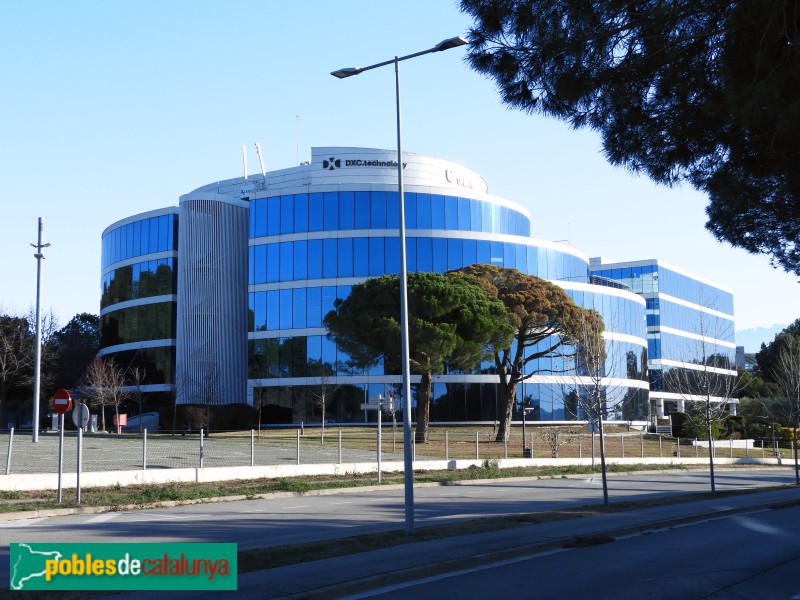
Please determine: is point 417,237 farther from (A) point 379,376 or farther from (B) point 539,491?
(B) point 539,491

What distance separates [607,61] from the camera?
12.7m

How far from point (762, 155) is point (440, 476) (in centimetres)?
1999

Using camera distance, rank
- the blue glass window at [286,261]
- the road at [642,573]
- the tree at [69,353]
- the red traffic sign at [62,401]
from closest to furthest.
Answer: the road at [642,573], the red traffic sign at [62,401], the blue glass window at [286,261], the tree at [69,353]

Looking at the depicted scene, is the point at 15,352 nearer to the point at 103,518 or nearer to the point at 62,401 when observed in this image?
the point at 62,401

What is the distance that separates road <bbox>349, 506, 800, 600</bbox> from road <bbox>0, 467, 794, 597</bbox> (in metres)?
4.06

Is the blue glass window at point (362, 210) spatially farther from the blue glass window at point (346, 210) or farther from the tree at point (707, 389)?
the tree at point (707, 389)

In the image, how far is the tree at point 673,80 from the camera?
1062 cm

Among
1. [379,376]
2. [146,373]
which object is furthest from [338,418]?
[146,373]

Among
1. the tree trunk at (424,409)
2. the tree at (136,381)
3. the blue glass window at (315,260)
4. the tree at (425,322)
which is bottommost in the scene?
the tree trunk at (424,409)

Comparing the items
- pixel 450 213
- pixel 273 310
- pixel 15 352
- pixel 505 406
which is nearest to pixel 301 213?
pixel 273 310

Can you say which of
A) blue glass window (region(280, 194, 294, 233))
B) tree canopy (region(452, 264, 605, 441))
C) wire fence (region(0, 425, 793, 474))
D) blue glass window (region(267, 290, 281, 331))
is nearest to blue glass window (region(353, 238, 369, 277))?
blue glass window (region(280, 194, 294, 233))
